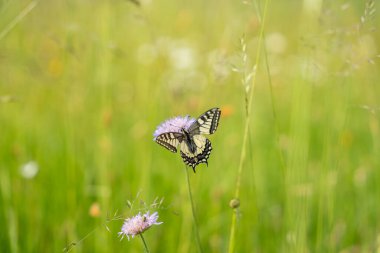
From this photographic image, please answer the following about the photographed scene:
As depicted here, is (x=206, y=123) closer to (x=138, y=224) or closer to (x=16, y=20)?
(x=138, y=224)

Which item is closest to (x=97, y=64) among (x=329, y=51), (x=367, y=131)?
(x=329, y=51)

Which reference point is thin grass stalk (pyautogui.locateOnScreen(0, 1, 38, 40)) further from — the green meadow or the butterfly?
the butterfly

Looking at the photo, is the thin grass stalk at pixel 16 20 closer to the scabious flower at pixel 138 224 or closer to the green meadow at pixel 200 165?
the green meadow at pixel 200 165

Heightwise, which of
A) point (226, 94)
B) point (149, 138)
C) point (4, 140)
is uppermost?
point (226, 94)

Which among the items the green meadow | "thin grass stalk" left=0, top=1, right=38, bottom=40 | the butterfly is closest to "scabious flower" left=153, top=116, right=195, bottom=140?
the butterfly

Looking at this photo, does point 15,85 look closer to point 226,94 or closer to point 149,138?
point 226,94

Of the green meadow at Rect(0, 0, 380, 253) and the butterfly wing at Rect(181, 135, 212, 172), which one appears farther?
the green meadow at Rect(0, 0, 380, 253)
